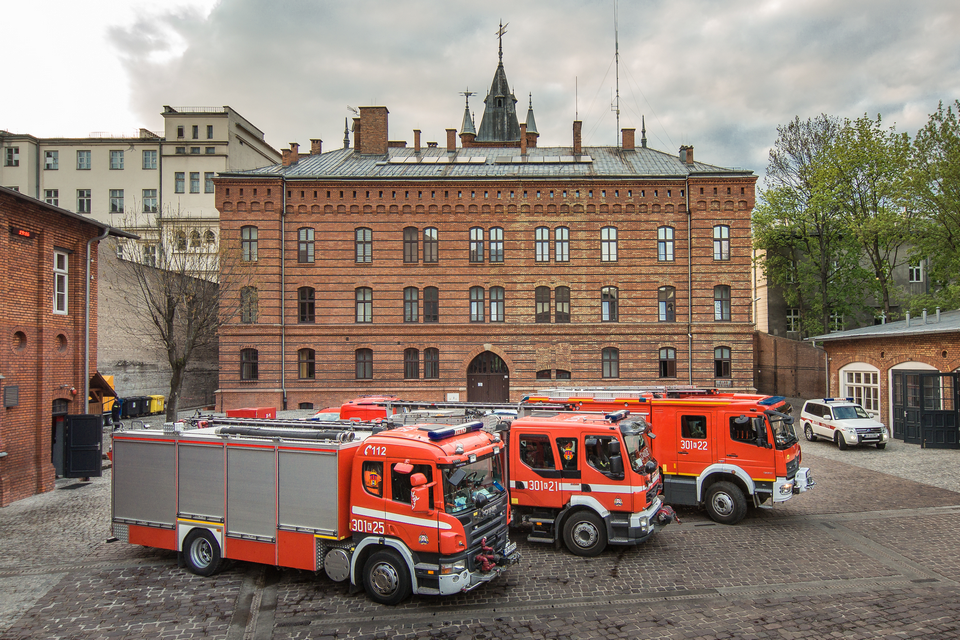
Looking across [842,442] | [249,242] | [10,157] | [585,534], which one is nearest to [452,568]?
[585,534]

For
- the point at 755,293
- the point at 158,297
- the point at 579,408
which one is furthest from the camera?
the point at 755,293

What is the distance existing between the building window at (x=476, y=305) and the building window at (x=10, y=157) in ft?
137

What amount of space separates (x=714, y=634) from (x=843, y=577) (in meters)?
3.55

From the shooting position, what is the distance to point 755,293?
45000 millimetres

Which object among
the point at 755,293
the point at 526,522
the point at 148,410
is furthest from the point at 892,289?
the point at 148,410

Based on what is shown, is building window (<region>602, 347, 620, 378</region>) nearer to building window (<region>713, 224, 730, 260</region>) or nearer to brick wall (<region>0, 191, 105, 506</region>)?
building window (<region>713, 224, 730, 260</region>)

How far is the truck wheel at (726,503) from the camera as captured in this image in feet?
42.2

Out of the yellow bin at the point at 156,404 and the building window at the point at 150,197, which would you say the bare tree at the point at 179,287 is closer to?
the yellow bin at the point at 156,404

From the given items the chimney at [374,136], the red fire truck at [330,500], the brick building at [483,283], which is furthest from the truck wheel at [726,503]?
the chimney at [374,136]

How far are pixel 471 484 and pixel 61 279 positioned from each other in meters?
15.8

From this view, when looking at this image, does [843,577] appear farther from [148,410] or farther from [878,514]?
[148,410]

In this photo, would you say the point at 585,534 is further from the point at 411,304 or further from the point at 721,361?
the point at 721,361

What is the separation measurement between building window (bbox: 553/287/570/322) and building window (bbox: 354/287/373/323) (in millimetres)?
10428

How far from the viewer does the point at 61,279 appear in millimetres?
17641
